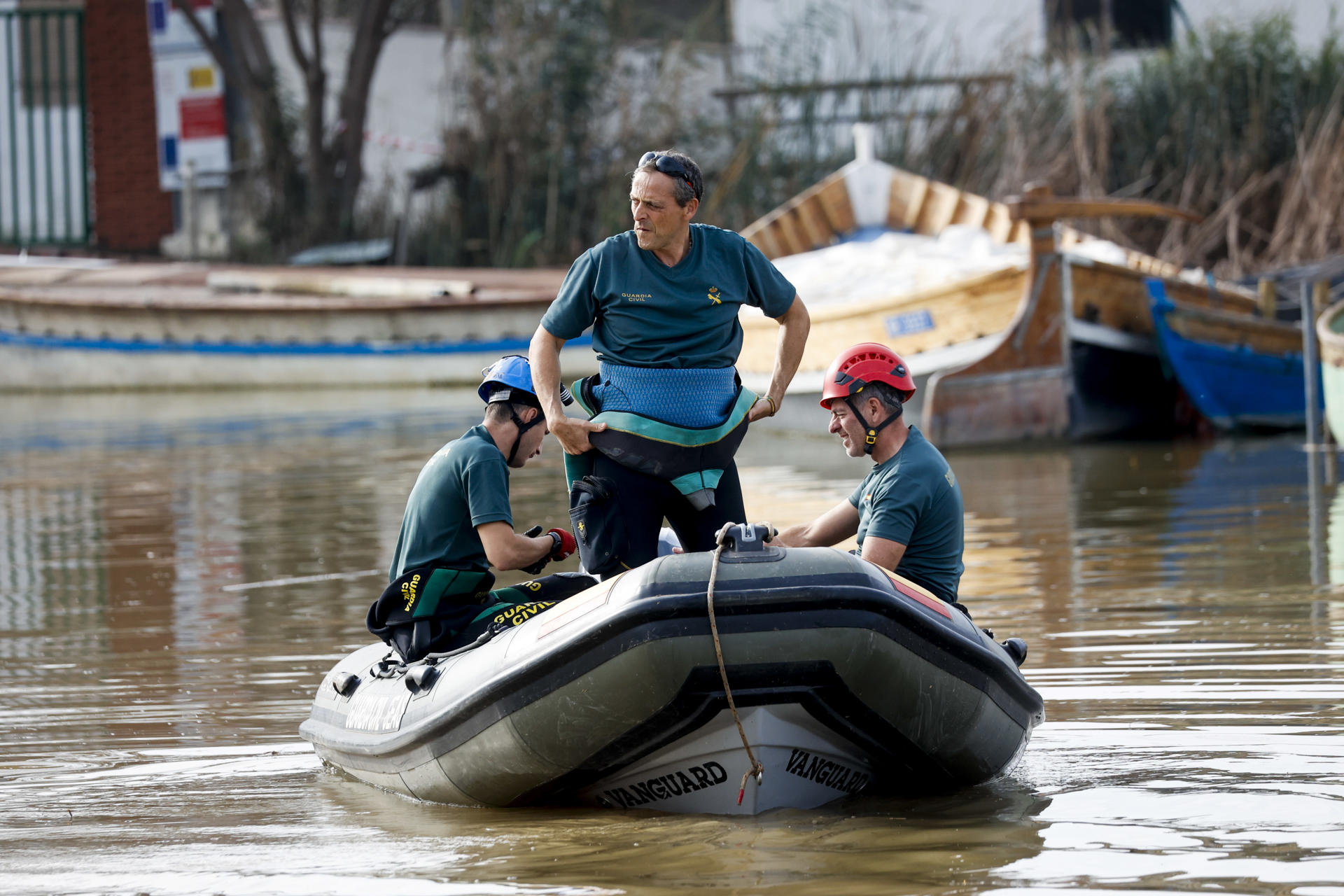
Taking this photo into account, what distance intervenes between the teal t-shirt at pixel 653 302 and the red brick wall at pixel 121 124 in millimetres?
19796

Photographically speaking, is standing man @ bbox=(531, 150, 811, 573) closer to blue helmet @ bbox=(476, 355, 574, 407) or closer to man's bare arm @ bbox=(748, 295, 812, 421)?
blue helmet @ bbox=(476, 355, 574, 407)

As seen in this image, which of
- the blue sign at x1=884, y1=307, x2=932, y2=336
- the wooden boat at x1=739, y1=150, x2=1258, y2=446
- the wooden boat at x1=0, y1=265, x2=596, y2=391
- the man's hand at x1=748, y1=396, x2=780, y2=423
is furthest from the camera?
the wooden boat at x1=0, y1=265, x2=596, y2=391

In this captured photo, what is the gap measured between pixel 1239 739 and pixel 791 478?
21.8 feet

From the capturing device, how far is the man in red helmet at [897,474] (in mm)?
4645

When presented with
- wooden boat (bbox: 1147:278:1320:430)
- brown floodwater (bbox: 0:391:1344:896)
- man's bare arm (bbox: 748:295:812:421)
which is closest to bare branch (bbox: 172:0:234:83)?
brown floodwater (bbox: 0:391:1344:896)

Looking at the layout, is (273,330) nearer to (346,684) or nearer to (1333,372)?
(1333,372)

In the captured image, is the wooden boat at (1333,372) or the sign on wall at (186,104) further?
the sign on wall at (186,104)

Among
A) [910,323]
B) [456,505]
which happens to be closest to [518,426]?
[456,505]

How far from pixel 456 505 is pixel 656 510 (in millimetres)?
552

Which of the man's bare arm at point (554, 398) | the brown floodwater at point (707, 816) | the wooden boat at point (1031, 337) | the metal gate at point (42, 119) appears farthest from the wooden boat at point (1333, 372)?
the metal gate at point (42, 119)

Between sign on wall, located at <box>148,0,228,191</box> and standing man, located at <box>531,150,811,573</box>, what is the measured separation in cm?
1974

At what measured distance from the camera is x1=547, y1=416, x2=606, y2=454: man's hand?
4.78 metres

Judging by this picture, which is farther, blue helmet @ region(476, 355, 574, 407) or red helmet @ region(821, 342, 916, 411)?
blue helmet @ region(476, 355, 574, 407)

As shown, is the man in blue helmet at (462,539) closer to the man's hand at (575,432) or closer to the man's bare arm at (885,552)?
the man's hand at (575,432)
